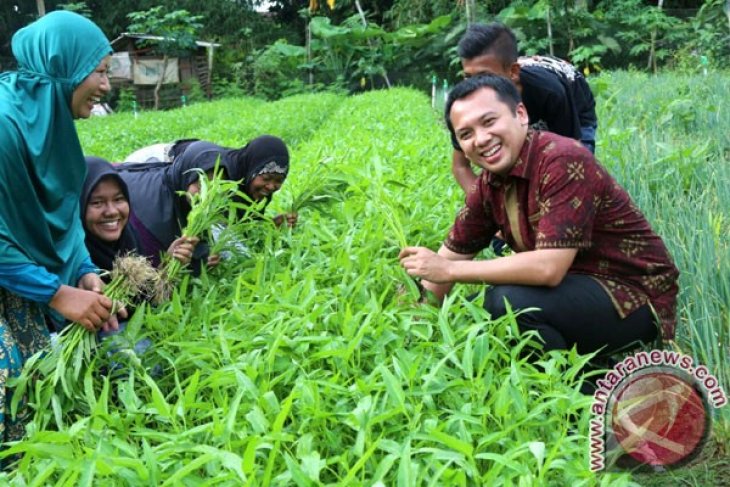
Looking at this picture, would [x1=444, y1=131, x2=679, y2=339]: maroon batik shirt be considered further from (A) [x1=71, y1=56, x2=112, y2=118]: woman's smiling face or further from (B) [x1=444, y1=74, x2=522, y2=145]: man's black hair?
(A) [x1=71, y1=56, x2=112, y2=118]: woman's smiling face

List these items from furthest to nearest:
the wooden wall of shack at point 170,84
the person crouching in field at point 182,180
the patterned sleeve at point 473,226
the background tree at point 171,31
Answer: the wooden wall of shack at point 170,84 < the background tree at point 171,31 < the person crouching in field at point 182,180 < the patterned sleeve at point 473,226

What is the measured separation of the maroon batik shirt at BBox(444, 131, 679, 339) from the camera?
2.15 meters

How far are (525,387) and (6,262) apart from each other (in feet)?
4.77

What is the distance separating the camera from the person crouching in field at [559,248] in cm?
216

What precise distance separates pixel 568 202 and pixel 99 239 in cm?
168

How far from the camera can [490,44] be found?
2.96m

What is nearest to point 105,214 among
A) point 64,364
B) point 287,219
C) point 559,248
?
point 64,364

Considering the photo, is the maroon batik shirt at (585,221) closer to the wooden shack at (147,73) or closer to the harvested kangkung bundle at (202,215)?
the harvested kangkung bundle at (202,215)

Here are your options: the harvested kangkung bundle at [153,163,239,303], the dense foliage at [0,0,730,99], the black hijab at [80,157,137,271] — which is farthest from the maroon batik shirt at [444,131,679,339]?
the dense foliage at [0,0,730,99]

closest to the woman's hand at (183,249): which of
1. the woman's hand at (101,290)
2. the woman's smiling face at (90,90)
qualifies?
the woman's hand at (101,290)

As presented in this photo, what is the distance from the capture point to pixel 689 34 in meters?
17.3

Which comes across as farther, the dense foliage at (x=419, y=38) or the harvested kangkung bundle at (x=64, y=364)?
the dense foliage at (x=419, y=38)

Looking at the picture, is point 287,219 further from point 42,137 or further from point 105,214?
point 42,137

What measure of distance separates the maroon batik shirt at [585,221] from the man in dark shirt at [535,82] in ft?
2.34
